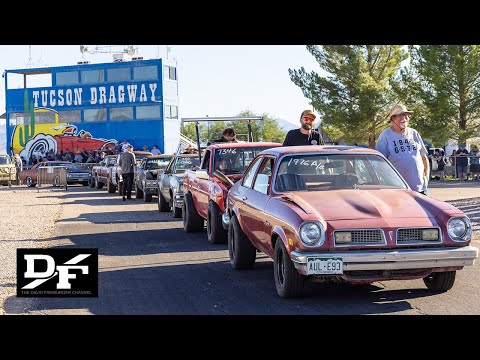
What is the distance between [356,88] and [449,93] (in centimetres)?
697

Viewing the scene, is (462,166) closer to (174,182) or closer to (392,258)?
(174,182)

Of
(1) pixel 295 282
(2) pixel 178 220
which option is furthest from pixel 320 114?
(1) pixel 295 282

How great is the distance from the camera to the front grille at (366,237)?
7.64 m

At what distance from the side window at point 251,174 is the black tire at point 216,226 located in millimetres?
2213

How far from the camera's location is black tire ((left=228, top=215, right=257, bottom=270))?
1002cm

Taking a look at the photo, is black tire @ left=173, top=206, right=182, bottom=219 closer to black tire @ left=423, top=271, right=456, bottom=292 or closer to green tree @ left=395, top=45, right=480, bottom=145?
black tire @ left=423, top=271, right=456, bottom=292

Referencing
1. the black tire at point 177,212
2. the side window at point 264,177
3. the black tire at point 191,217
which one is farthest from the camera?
the black tire at point 177,212

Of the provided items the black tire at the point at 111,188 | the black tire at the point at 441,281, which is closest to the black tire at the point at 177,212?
the black tire at the point at 441,281

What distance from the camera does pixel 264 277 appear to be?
31.8 ft

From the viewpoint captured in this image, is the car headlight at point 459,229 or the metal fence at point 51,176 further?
the metal fence at point 51,176

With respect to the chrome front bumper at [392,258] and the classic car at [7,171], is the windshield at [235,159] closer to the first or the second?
the chrome front bumper at [392,258]
